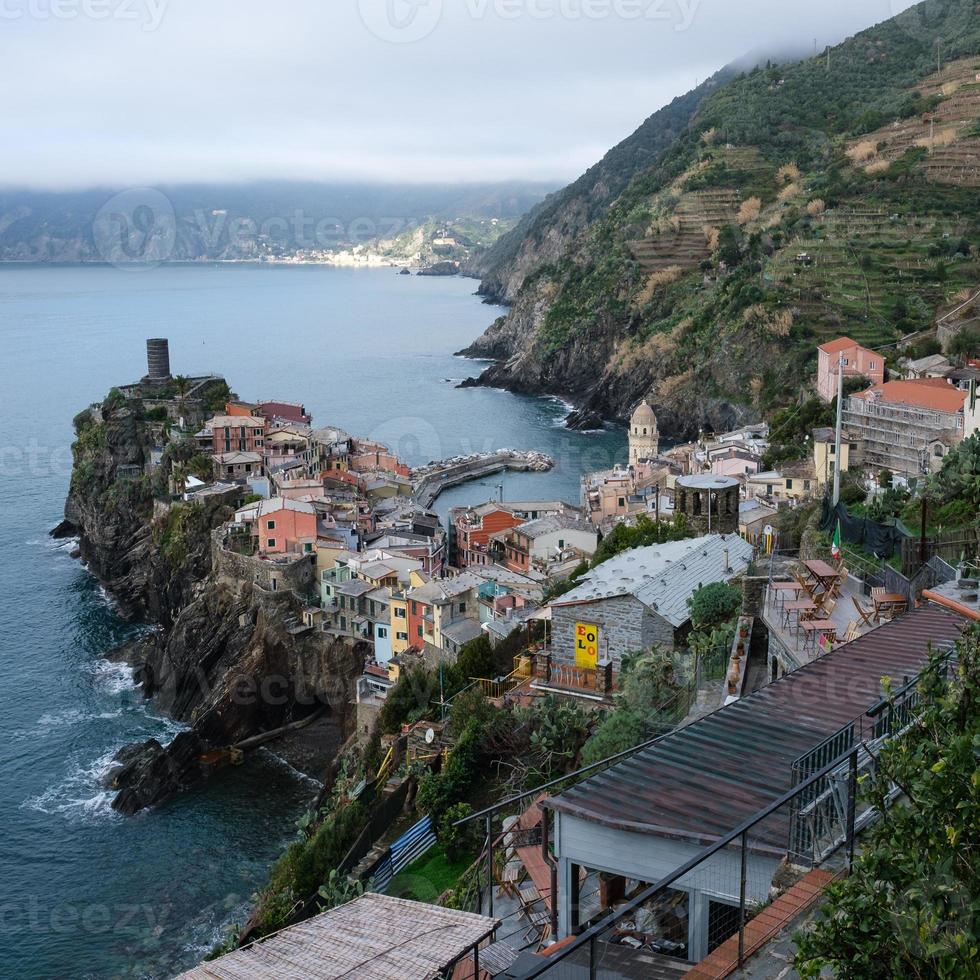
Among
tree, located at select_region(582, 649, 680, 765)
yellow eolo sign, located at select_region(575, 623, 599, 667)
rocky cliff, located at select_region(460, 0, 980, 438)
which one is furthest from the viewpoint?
rocky cliff, located at select_region(460, 0, 980, 438)

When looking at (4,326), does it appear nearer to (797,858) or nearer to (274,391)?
(274,391)

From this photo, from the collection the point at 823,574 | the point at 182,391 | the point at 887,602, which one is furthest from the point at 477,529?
the point at 887,602

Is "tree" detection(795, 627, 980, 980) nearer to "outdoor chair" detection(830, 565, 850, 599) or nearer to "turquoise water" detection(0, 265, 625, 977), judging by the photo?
"outdoor chair" detection(830, 565, 850, 599)

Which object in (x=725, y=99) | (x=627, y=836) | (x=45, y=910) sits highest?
(x=725, y=99)

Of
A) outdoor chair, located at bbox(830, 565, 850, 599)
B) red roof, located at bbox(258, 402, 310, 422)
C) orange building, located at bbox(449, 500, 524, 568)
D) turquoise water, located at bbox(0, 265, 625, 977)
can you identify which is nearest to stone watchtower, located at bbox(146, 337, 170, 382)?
red roof, located at bbox(258, 402, 310, 422)

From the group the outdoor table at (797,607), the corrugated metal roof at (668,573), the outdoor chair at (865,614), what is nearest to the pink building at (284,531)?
the corrugated metal roof at (668,573)

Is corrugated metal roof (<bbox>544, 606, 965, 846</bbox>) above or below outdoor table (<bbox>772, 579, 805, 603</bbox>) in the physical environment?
above


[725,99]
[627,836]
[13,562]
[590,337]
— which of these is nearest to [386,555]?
[13,562]
